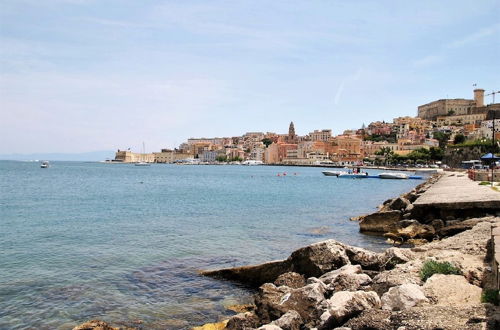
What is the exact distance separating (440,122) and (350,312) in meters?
193

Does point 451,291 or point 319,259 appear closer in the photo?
point 451,291

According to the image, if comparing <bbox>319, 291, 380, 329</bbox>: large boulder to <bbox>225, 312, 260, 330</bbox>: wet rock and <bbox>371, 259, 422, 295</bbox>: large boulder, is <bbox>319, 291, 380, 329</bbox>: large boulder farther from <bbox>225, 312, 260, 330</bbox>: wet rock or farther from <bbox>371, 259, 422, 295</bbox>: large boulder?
<bbox>225, 312, 260, 330</bbox>: wet rock

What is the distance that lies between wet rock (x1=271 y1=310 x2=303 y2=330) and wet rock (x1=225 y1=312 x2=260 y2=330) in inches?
32.7

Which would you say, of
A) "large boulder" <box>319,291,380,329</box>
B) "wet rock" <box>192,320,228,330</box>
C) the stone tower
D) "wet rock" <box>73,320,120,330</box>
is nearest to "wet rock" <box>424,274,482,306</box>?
"large boulder" <box>319,291,380,329</box>

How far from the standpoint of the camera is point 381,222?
20.6m

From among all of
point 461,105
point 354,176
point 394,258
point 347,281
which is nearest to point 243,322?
point 347,281

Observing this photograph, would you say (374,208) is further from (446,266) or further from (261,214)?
(446,266)

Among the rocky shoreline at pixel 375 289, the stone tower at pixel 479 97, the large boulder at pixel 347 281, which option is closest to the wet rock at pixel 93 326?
the rocky shoreline at pixel 375 289

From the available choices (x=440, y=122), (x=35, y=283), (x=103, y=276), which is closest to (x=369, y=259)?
(x=103, y=276)

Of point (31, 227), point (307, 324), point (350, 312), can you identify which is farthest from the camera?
point (31, 227)

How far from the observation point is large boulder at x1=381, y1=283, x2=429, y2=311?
7020mm

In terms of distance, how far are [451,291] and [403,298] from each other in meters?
1.04

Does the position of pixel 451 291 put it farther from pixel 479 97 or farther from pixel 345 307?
pixel 479 97

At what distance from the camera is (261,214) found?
28.8 m
